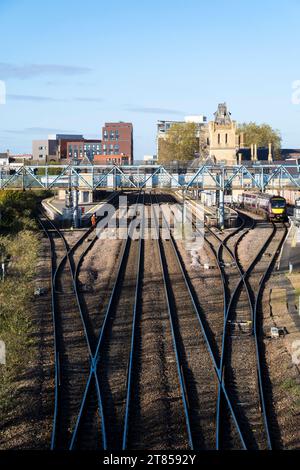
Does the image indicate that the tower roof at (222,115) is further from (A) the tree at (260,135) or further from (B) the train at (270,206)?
(B) the train at (270,206)

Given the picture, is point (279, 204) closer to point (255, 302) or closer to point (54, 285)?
point (54, 285)

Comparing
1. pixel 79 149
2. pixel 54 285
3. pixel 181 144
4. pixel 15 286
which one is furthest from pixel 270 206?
pixel 79 149

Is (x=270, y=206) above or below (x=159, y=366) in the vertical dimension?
above

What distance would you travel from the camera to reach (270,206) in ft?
131

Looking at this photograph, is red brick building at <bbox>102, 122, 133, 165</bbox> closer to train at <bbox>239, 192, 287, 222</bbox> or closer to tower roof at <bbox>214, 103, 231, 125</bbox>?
tower roof at <bbox>214, 103, 231, 125</bbox>

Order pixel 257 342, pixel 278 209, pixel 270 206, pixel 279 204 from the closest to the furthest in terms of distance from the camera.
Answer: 1. pixel 257 342
2. pixel 278 209
3. pixel 279 204
4. pixel 270 206

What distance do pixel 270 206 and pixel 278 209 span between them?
70 centimetres

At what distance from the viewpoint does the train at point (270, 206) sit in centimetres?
3944

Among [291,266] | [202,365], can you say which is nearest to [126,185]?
[291,266]

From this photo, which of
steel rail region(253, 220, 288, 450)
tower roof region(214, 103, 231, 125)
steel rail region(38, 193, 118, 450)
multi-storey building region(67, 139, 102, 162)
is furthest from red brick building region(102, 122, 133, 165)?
steel rail region(253, 220, 288, 450)

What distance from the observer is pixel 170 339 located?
576 inches

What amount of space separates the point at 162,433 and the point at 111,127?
12958 cm

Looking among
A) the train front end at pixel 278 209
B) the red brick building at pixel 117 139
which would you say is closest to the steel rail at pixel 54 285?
the train front end at pixel 278 209

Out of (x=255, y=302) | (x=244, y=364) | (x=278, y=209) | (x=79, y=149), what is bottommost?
(x=244, y=364)
